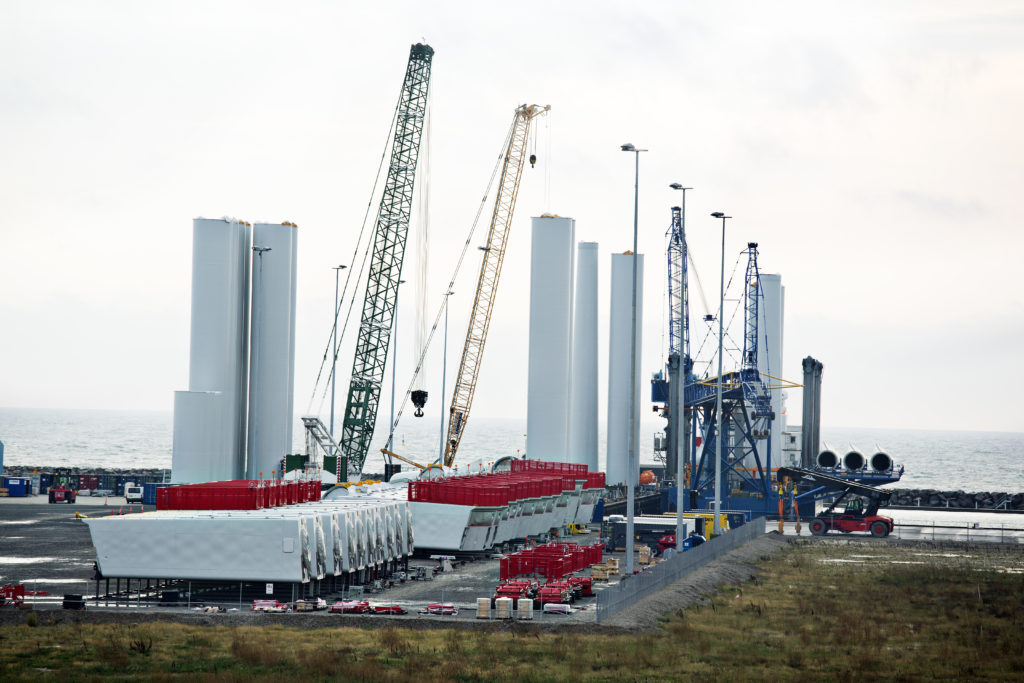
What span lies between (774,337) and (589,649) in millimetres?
103681

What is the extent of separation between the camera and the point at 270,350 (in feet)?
287

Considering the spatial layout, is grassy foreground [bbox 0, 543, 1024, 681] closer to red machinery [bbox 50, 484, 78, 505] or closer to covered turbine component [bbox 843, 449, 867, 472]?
covered turbine component [bbox 843, 449, 867, 472]

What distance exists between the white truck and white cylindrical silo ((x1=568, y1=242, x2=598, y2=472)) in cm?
3772

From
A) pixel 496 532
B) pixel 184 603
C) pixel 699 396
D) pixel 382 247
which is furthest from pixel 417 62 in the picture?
pixel 184 603

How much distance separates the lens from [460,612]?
46812 mm

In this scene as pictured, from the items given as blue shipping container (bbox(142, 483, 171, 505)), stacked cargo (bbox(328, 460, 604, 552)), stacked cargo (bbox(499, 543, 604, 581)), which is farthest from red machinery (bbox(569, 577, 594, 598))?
blue shipping container (bbox(142, 483, 171, 505))

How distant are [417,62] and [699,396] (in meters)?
37.8

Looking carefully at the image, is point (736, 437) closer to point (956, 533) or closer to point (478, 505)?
point (956, 533)

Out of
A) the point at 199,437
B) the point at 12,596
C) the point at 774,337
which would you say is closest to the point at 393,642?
the point at 12,596

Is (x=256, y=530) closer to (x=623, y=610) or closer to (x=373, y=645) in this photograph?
(x=373, y=645)

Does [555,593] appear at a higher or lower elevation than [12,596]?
higher

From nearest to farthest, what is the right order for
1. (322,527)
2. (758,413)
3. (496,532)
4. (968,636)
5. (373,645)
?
(373,645)
(968,636)
(322,527)
(496,532)
(758,413)

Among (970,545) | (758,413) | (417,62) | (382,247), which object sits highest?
(417,62)

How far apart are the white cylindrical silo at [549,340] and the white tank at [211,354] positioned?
28.3m
